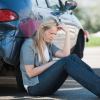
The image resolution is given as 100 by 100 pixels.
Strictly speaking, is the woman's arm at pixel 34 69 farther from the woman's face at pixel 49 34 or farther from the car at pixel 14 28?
the woman's face at pixel 49 34

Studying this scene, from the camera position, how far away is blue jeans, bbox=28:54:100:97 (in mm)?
6730

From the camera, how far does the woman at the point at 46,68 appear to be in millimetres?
6746

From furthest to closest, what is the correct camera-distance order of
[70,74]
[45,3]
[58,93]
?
1. [45,3]
2. [58,93]
3. [70,74]

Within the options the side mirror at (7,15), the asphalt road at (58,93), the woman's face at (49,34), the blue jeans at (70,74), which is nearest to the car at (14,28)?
the side mirror at (7,15)

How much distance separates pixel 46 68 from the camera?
22.5ft

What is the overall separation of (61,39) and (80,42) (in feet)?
4.40

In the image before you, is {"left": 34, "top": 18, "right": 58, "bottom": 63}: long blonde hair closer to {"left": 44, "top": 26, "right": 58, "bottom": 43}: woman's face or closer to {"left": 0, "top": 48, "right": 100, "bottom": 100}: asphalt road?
{"left": 44, "top": 26, "right": 58, "bottom": 43}: woman's face

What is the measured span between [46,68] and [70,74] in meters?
0.31

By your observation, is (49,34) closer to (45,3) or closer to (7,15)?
(7,15)

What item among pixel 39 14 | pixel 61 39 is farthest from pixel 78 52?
pixel 39 14

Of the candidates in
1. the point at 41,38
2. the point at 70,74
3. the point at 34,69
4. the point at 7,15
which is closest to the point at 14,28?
the point at 7,15

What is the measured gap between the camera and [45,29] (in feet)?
22.9

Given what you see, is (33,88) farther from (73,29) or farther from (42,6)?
(73,29)

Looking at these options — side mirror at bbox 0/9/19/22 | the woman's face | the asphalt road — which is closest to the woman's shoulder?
the woman's face
